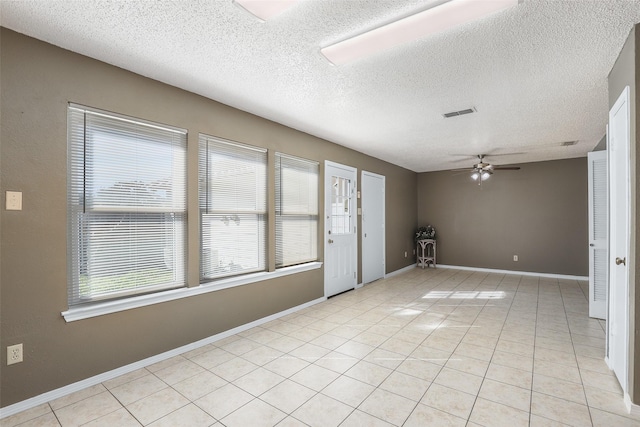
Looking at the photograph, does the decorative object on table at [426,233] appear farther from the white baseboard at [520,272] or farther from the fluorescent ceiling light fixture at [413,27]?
the fluorescent ceiling light fixture at [413,27]

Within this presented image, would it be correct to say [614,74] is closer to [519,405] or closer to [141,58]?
[519,405]

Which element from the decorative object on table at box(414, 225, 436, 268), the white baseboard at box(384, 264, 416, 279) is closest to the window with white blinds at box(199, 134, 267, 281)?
the white baseboard at box(384, 264, 416, 279)

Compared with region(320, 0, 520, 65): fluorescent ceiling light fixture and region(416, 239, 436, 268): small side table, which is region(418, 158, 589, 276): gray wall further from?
region(320, 0, 520, 65): fluorescent ceiling light fixture

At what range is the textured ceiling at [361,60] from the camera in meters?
1.80

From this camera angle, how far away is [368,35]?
200 cm

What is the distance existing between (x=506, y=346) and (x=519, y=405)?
1065 millimetres

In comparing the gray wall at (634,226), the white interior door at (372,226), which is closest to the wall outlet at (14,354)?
the gray wall at (634,226)

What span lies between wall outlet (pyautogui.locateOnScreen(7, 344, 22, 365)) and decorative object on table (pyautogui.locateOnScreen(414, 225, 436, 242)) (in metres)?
7.17

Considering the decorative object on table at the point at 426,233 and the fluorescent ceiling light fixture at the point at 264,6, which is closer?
the fluorescent ceiling light fixture at the point at 264,6

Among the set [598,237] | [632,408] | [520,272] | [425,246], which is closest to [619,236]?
[632,408]

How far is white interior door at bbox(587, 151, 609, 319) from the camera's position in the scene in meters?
3.67

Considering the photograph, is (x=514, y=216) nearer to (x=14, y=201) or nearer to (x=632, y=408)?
(x=632, y=408)

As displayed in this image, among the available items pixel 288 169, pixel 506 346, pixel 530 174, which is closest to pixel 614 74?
pixel 506 346

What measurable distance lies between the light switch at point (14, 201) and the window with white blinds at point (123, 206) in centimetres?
27
